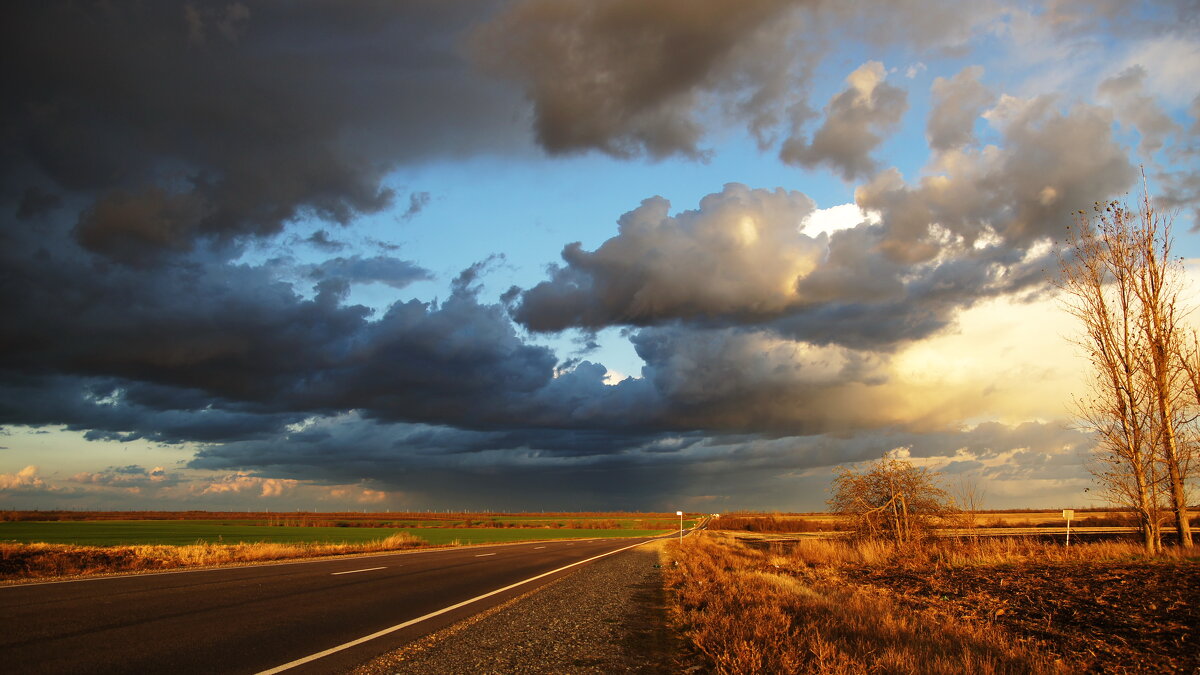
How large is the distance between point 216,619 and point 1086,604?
15606mm

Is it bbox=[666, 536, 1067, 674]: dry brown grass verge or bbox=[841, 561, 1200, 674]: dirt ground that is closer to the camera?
bbox=[666, 536, 1067, 674]: dry brown grass verge

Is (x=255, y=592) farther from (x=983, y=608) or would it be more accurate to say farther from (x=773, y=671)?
(x=983, y=608)

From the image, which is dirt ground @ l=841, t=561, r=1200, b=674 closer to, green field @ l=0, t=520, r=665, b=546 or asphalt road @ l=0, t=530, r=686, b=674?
asphalt road @ l=0, t=530, r=686, b=674

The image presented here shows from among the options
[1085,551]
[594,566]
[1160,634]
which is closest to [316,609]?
[1160,634]

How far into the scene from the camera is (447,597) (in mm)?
13977

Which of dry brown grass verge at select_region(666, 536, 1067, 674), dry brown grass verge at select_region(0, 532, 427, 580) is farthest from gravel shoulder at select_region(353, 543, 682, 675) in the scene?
dry brown grass verge at select_region(0, 532, 427, 580)

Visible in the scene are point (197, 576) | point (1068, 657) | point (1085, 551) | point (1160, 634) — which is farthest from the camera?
point (1085, 551)

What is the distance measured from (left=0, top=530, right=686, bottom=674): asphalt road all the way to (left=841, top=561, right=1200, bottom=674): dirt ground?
374 inches

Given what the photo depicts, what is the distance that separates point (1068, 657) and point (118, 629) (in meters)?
13.1

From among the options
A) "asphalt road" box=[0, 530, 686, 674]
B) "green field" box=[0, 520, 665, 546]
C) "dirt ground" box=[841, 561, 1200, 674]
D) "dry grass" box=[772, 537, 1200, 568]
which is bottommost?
"green field" box=[0, 520, 665, 546]

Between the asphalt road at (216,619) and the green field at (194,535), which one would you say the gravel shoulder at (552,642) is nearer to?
the asphalt road at (216,619)

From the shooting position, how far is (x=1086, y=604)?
467 inches

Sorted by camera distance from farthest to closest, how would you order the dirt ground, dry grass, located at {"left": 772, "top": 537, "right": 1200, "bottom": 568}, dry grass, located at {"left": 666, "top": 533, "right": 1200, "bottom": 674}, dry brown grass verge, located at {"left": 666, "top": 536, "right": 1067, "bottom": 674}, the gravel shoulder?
dry grass, located at {"left": 772, "top": 537, "right": 1200, "bottom": 568} < the dirt ground < the gravel shoulder < dry grass, located at {"left": 666, "top": 533, "right": 1200, "bottom": 674} < dry brown grass verge, located at {"left": 666, "top": 536, "right": 1067, "bottom": 674}

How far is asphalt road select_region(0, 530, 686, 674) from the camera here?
7141 mm
